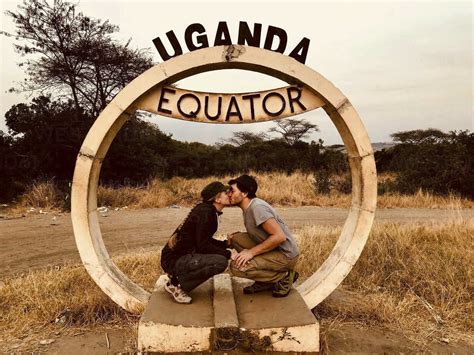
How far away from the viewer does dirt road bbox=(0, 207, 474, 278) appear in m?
7.94

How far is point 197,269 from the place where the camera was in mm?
4410

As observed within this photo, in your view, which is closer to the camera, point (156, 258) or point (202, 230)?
point (202, 230)

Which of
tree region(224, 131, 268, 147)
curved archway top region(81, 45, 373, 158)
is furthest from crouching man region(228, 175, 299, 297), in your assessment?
tree region(224, 131, 268, 147)

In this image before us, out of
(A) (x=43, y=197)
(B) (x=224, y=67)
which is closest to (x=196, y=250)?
(B) (x=224, y=67)

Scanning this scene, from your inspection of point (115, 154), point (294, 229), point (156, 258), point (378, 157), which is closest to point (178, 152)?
point (115, 154)

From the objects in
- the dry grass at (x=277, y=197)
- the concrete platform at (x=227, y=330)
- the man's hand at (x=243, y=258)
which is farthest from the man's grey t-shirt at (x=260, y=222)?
the dry grass at (x=277, y=197)

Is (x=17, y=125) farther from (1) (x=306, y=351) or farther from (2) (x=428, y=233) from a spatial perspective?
(1) (x=306, y=351)

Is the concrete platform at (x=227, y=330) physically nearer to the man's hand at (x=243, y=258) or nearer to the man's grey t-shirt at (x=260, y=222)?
the man's hand at (x=243, y=258)

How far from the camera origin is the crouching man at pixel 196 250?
173 inches

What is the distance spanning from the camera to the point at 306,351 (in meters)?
3.92

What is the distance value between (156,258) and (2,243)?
359 centimetres

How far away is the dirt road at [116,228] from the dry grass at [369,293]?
1.14 m

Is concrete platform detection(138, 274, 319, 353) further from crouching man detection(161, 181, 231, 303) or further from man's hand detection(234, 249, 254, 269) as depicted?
man's hand detection(234, 249, 254, 269)

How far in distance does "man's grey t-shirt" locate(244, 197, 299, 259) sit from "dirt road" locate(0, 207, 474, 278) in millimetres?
4130
